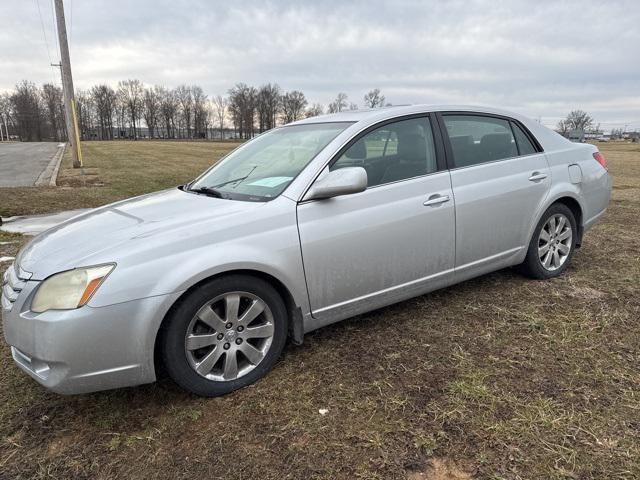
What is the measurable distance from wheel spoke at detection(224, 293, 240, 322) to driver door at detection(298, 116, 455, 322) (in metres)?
0.47

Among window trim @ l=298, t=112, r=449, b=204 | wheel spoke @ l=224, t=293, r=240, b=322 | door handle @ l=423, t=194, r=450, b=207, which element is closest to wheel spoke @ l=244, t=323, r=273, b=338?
wheel spoke @ l=224, t=293, r=240, b=322

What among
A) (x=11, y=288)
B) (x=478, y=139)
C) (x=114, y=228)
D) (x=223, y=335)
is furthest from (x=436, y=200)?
(x=11, y=288)

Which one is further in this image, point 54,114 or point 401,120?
point 54,114

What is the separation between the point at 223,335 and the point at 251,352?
219 mm

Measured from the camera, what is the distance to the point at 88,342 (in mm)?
2262

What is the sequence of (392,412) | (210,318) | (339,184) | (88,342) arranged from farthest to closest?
(339,184), (210,318), (392,412), (88,342)

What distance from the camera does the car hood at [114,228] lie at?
2414mm

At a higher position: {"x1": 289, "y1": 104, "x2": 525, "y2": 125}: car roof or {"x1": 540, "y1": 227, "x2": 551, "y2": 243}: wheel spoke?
{"x1": 289, "y1": 104, "x2": 525, "y2": 125}: car roof

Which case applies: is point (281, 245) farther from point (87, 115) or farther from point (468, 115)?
point (87, 115)

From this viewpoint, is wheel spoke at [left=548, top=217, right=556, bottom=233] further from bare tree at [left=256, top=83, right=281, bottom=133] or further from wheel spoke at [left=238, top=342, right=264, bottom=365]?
bare tree at [left=256, top=83, right=281, bottom=133]

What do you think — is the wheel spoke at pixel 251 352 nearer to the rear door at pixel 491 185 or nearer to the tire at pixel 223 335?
the tire at pixel 223 335

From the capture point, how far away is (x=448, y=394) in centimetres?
259

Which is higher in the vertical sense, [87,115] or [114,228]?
[87,115]

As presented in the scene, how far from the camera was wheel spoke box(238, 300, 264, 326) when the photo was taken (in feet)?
8.71
